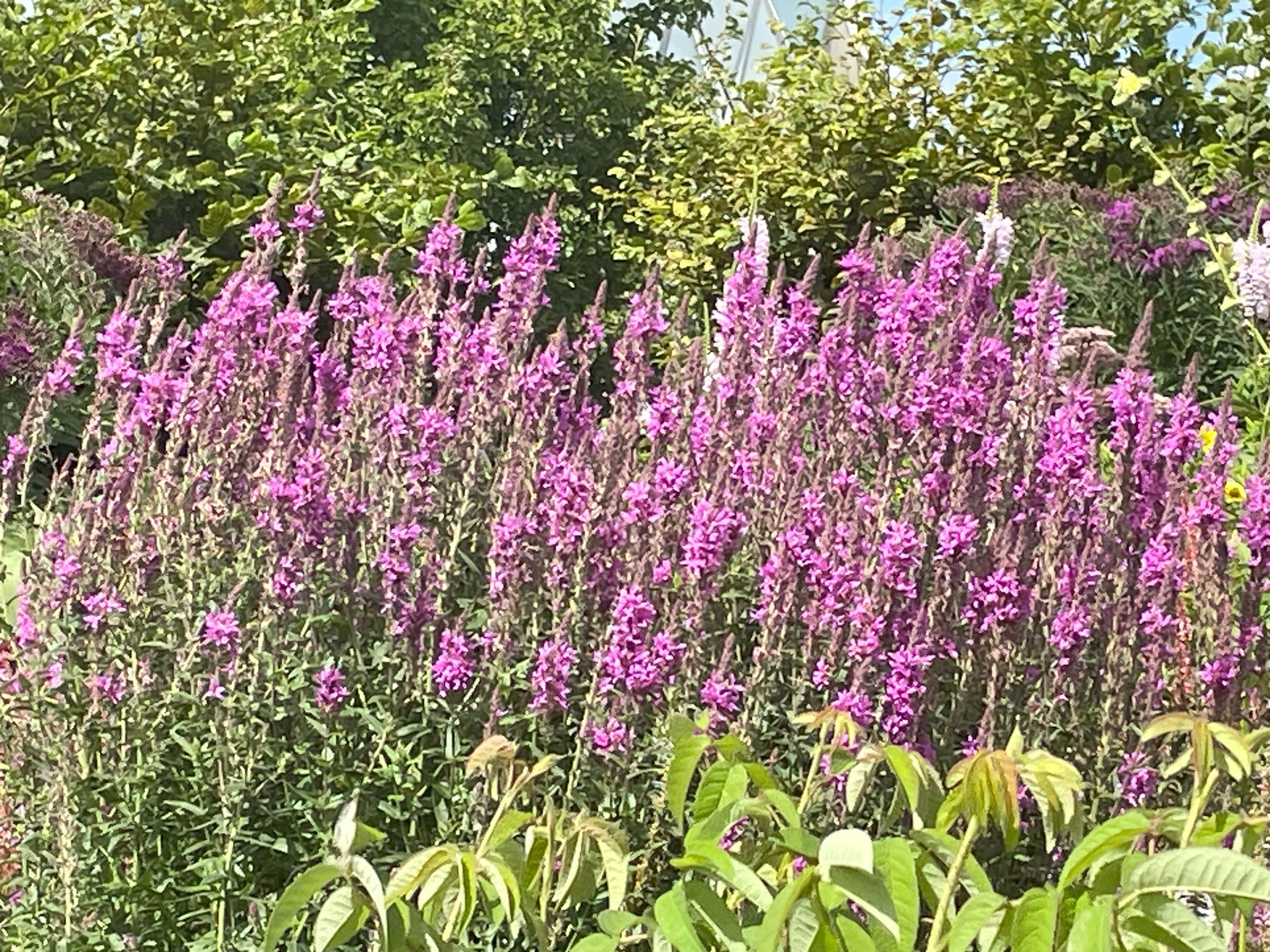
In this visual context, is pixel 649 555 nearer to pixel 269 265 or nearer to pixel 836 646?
pixel 836 646

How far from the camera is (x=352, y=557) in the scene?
267 centimetres

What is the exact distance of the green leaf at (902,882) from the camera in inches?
54.8

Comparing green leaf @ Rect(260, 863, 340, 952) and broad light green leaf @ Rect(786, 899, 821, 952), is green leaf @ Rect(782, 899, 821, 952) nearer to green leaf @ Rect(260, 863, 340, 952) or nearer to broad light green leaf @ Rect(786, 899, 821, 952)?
broad light green leaf @ Rect(786, 899, 821, 952)

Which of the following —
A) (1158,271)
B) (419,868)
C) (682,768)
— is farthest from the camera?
(1158,271)

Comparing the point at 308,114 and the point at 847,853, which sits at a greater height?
the point at 308,114

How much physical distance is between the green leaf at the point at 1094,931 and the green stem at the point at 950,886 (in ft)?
0.67

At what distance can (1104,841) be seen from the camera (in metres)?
1.38

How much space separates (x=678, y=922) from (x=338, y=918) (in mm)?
290

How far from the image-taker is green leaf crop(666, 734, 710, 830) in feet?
5.51

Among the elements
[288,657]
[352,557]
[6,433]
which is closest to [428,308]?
[352,557]

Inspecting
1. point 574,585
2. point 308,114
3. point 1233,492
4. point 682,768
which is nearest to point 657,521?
point 574,585

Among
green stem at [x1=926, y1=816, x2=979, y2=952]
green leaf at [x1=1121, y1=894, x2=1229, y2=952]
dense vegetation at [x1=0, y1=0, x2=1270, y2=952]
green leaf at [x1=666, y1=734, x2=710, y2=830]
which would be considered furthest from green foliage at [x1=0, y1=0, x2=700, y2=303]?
green leaf at [x1=1121, y1=894, x2=1229, y2=952]

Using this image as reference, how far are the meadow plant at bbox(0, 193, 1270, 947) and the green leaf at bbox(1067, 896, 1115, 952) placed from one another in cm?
117

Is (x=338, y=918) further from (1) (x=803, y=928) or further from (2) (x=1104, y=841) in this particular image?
(2) (x=1104, y=841)
